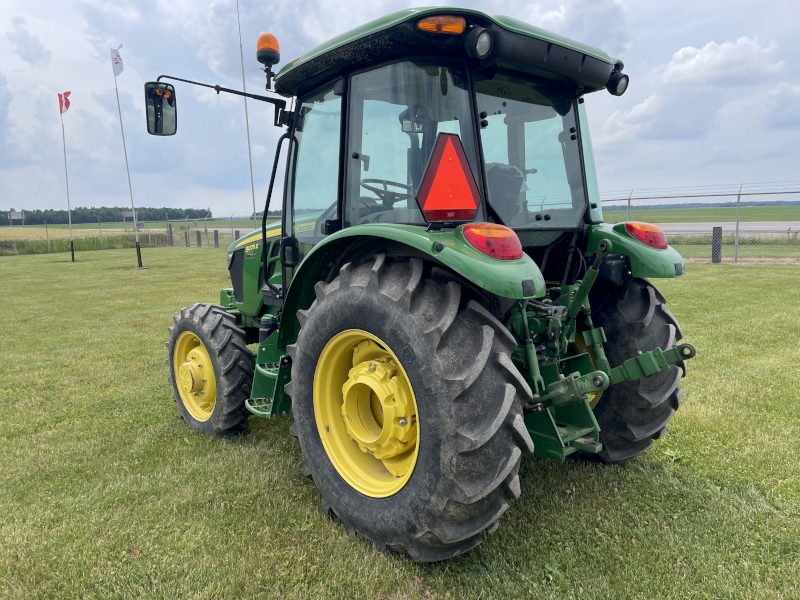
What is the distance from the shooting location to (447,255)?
2043 mm

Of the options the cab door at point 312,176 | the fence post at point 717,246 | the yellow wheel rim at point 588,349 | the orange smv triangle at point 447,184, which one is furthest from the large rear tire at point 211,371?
the fence post at point 717,246

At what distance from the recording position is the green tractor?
2.07 metres

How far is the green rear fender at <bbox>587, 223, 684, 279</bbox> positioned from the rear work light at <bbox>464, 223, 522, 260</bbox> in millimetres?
1043

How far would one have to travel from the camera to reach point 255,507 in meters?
2.80

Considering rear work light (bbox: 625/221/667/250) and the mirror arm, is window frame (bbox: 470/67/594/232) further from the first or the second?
the mirror arm

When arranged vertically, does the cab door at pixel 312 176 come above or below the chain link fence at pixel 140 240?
above

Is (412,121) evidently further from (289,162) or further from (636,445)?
(636,445)

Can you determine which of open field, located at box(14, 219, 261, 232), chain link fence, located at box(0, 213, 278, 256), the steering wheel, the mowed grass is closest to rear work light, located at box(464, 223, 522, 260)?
the steering wheel

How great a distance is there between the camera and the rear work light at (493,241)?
6.86 ft

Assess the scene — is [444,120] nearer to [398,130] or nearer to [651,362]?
[398,130]

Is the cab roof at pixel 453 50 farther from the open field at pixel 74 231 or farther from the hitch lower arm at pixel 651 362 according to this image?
the open field at pixel 74 231

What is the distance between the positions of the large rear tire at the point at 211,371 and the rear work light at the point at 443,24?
2439 millimetres

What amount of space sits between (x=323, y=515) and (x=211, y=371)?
166 cm

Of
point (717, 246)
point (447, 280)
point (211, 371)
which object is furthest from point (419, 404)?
point (717, 246)
